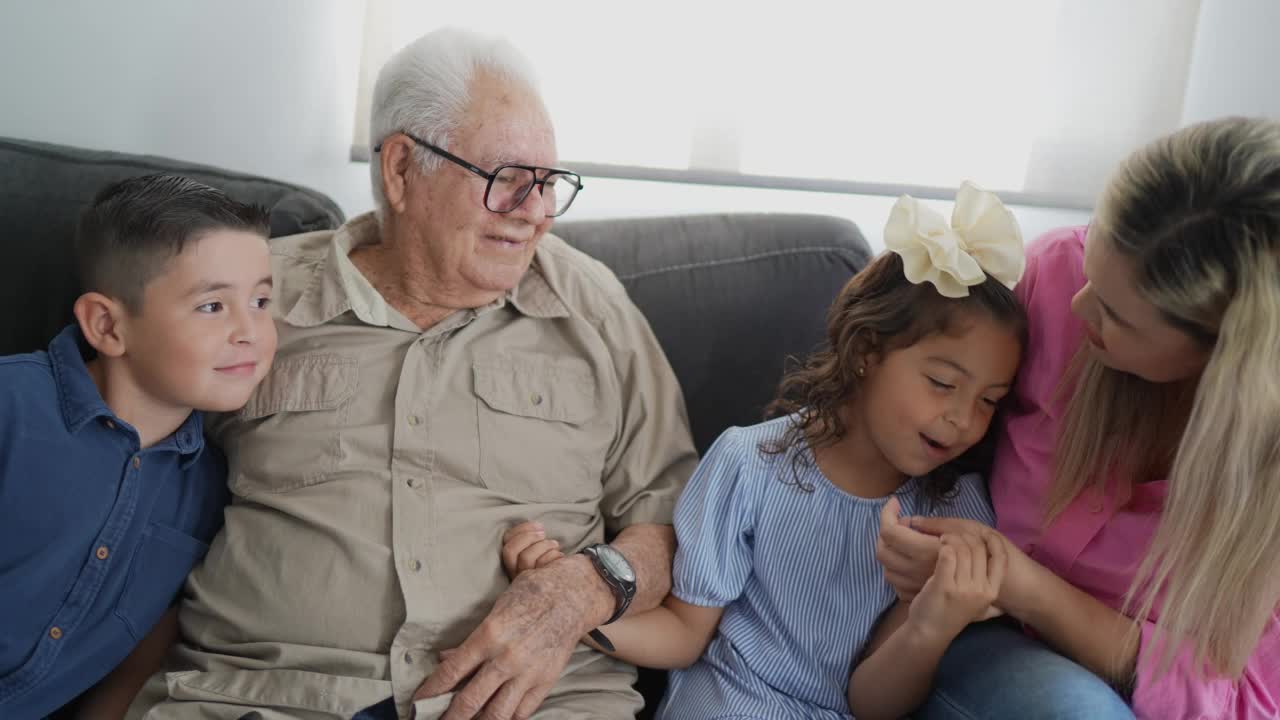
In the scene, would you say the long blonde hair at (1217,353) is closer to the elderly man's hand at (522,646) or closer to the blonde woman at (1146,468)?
the blonde woman at (1146,468)

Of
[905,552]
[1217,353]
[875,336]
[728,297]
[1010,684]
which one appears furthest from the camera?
[728,297]

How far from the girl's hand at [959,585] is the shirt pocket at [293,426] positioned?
0.87 m

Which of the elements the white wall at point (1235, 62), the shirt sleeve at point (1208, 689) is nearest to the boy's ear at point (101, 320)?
the shirt sleeve at point (1208, 689)

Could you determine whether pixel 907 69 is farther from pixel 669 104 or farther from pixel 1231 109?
pixel 1231 109

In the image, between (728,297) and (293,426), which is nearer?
(293,426)

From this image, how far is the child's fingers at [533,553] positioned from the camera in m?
1.60

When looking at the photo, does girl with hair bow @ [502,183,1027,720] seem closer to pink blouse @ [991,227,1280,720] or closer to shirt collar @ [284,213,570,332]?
pink blouse @ [991,227,1280,720]

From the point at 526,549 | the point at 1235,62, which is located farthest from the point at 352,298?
the point at 1235,62

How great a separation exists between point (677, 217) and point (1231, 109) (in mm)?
1404

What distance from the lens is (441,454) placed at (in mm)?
1641

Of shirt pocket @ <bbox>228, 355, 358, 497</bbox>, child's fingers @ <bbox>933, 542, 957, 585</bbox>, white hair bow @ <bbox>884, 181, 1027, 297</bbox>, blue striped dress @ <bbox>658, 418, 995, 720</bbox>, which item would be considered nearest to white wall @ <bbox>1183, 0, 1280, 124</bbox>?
white hair bow @ <bbox>884, 181, 1027, 297</bbox>

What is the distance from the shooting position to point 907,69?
8.11ft

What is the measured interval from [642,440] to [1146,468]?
2.45 ft

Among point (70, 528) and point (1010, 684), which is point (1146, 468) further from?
point (70, 528)
